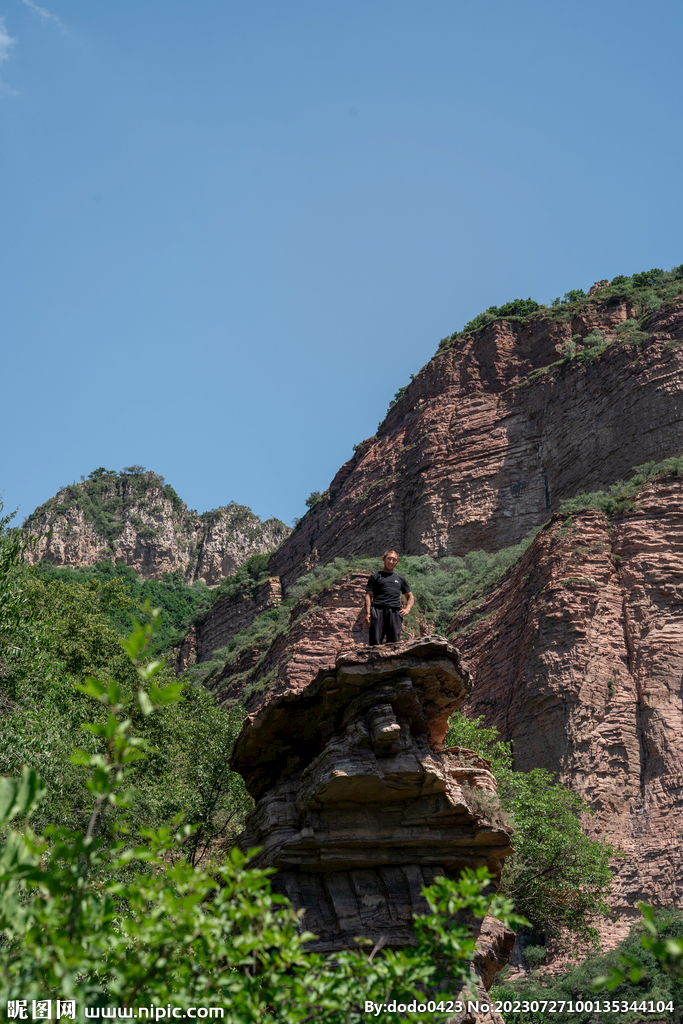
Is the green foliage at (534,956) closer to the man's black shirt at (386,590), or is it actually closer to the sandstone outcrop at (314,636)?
the sandstone outcrop at (314,636)

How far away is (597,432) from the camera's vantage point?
1374 inches

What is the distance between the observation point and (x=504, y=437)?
40.8 m

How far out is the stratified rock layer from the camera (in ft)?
30.5

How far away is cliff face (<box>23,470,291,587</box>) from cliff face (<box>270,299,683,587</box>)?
39.9 meters

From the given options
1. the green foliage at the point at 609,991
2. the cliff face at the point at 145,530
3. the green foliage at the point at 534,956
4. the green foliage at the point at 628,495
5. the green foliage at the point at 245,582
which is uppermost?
the cliff face at the point at 145,530

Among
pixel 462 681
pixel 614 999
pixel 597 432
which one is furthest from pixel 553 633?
pixel 597 432

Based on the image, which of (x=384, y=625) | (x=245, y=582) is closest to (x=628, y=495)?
(x=384, y=625)

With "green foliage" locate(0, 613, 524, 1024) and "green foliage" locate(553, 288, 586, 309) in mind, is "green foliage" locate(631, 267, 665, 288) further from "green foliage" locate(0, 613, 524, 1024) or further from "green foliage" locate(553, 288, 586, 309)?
"green foliage" locate(0, 613, 524, 1024)

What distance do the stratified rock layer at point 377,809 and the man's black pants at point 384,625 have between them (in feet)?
2.61

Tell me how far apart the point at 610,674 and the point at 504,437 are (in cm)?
2164

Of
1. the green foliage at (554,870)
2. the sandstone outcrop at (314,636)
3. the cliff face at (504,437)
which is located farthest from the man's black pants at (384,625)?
the cliff face at (504,437)

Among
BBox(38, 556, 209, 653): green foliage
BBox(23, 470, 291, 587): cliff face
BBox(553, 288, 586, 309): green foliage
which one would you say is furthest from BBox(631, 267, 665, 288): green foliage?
BBox(23, 470, 291, 587): cliff face

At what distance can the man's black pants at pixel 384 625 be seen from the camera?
10.6 meters

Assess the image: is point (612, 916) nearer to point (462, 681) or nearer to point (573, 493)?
point (462, 681)
